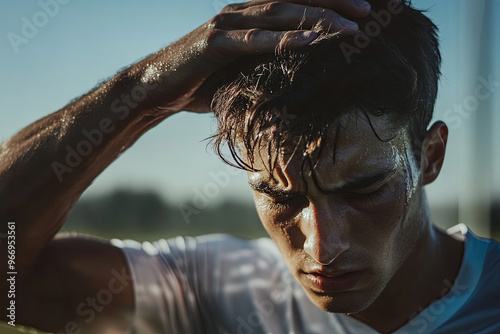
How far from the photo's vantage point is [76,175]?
141cm

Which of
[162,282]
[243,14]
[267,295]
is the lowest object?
[267,295]

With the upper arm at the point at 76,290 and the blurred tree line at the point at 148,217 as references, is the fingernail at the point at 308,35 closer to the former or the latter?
the upper arm at the point at 76,290

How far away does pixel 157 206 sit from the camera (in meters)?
11.8

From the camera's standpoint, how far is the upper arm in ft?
4.71

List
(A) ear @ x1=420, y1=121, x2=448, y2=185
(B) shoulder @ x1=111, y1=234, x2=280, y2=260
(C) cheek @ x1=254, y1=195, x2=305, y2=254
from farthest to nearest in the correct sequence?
(B) shoulder @ x1=111, y1=234, x2=280, y2=260 < (A) ear @ x1=420, y1=121, x2=448, y2=185 < (C) cheek @ x1=254, y1=195, x2=305, y2=254

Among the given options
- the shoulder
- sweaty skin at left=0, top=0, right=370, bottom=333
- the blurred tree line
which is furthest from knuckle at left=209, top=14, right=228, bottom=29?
the blurred tree line

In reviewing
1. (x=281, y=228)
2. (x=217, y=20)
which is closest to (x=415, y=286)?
(x=281, y=228)

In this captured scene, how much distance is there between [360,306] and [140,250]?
66cm

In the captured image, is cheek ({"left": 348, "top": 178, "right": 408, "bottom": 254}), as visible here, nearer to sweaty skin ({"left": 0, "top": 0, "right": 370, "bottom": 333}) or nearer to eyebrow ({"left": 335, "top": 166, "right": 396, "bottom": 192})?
eyebrow ({"left": 335, "top": 166, "right": 396, "bottom": 192})

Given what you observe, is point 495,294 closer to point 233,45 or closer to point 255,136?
point 255,136

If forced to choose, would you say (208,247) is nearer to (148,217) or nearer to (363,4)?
(363,4)

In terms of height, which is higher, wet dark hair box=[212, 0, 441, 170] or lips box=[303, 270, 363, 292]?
wet dark hair box=[212, 0, 441, 170]

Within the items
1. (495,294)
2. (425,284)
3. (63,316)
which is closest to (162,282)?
(63,316)

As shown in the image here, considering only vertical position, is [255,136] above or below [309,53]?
below
